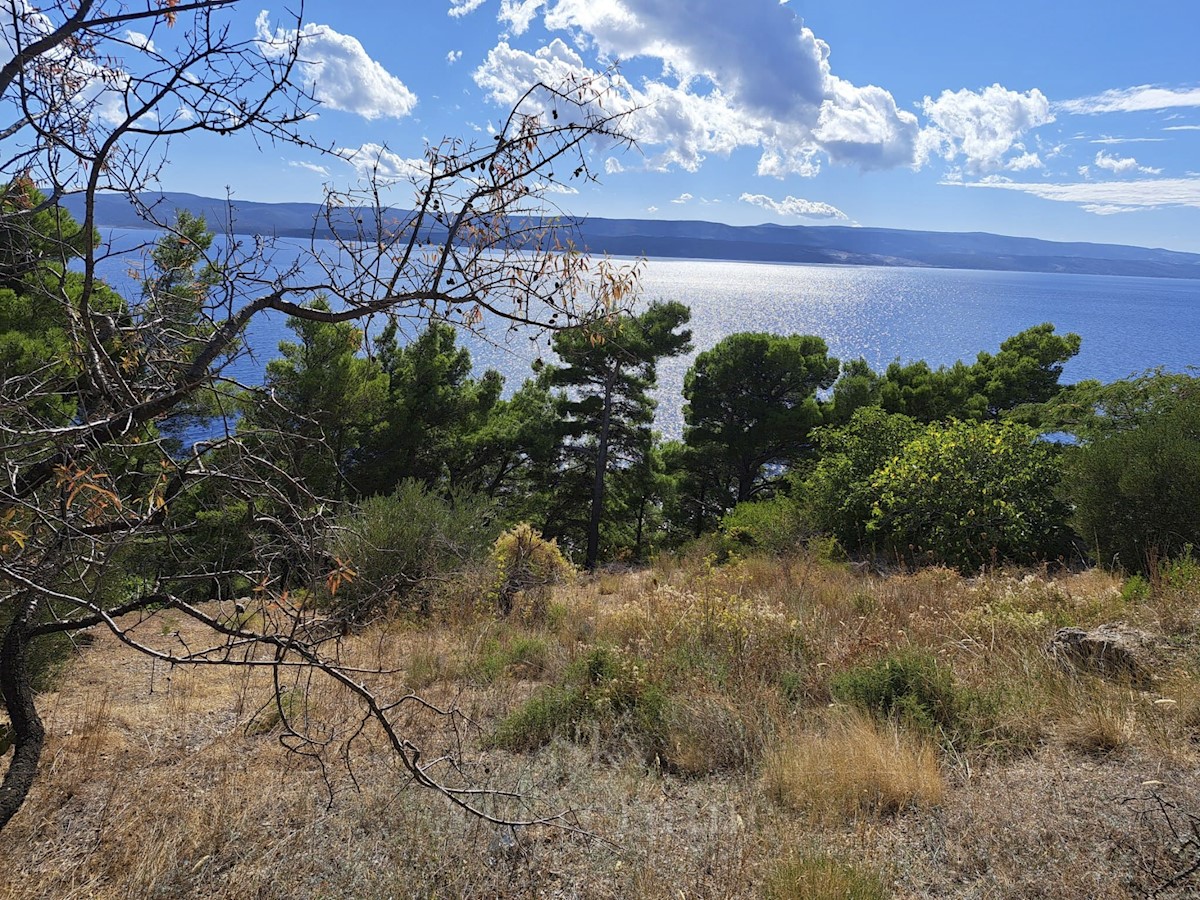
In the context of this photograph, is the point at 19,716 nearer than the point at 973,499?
Yes

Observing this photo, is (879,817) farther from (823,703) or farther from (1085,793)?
(823,703)

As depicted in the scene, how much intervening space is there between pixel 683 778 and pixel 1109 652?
9.72 ft

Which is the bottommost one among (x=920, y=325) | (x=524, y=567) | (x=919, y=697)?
(x=524, y=567)

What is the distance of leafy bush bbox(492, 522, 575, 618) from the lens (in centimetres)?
876

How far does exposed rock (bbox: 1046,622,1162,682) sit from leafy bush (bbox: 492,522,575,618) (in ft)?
17.4

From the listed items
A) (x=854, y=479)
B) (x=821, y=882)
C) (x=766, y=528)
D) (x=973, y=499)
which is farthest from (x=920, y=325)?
(x=821, y=882)

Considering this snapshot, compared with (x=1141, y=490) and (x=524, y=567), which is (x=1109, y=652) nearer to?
(x=1141, y=490)

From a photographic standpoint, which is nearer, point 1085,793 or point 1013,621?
point 1085,793

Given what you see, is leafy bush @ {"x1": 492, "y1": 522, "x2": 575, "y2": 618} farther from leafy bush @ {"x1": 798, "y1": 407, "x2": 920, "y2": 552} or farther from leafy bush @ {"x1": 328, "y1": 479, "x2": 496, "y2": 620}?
leafy bush @ {"x1": 798, "y1": 407, "x2": 920, "y2": 552}

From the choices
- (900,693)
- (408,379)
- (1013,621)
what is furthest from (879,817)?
(408,379)

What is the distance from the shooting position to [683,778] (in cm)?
382

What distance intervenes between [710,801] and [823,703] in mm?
1389

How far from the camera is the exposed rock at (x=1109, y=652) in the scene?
4434mm

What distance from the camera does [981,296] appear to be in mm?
152125
